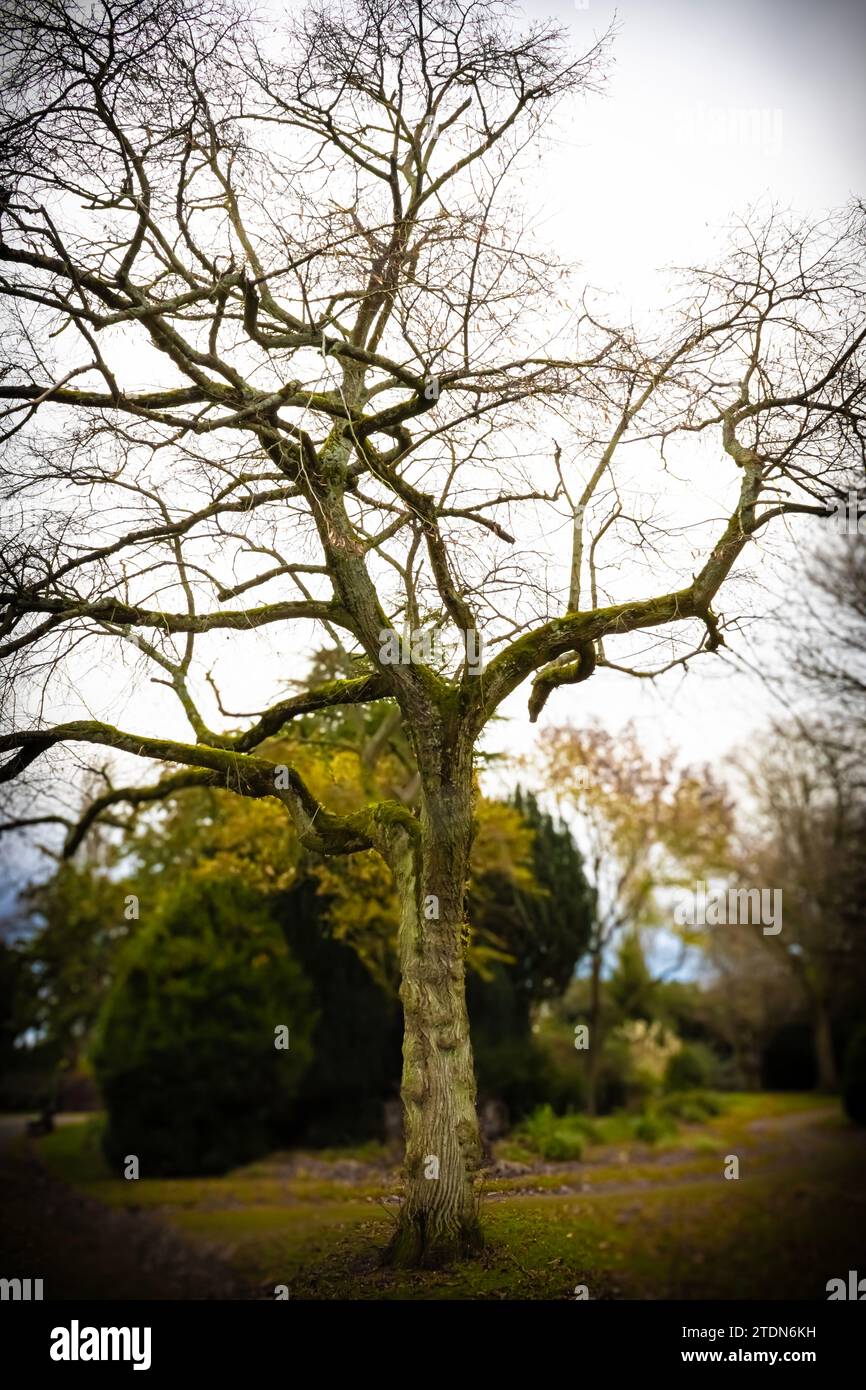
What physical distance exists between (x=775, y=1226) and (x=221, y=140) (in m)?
11.3

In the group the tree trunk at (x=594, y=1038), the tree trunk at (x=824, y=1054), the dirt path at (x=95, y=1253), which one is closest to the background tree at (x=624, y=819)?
the tree trunk at (x=594, y=1038)

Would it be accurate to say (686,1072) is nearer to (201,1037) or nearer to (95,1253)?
(201,1037)

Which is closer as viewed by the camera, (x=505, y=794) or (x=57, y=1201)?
(x=57, y=1201)

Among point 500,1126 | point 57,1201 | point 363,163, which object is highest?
point 363,163

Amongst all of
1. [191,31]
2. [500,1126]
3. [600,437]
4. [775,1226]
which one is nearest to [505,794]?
[500,1126]

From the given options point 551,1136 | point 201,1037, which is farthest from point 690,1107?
point 201,1037

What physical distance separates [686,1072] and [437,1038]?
46.3 feet

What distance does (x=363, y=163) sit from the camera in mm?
7566

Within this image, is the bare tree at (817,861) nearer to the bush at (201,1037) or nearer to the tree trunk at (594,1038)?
the tree trunk at (594,1038)

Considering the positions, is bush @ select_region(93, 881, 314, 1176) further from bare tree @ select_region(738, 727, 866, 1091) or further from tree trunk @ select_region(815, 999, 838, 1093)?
tree trunk @ select_region(815, 999, 838, 1093)

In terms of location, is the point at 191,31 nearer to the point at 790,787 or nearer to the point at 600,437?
the point at 600,437

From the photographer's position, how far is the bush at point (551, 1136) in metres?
11.2

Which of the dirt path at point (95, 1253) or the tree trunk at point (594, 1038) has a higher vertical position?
the tree trunk at point (594, 1038)

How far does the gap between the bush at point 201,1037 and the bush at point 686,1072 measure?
8618mm
